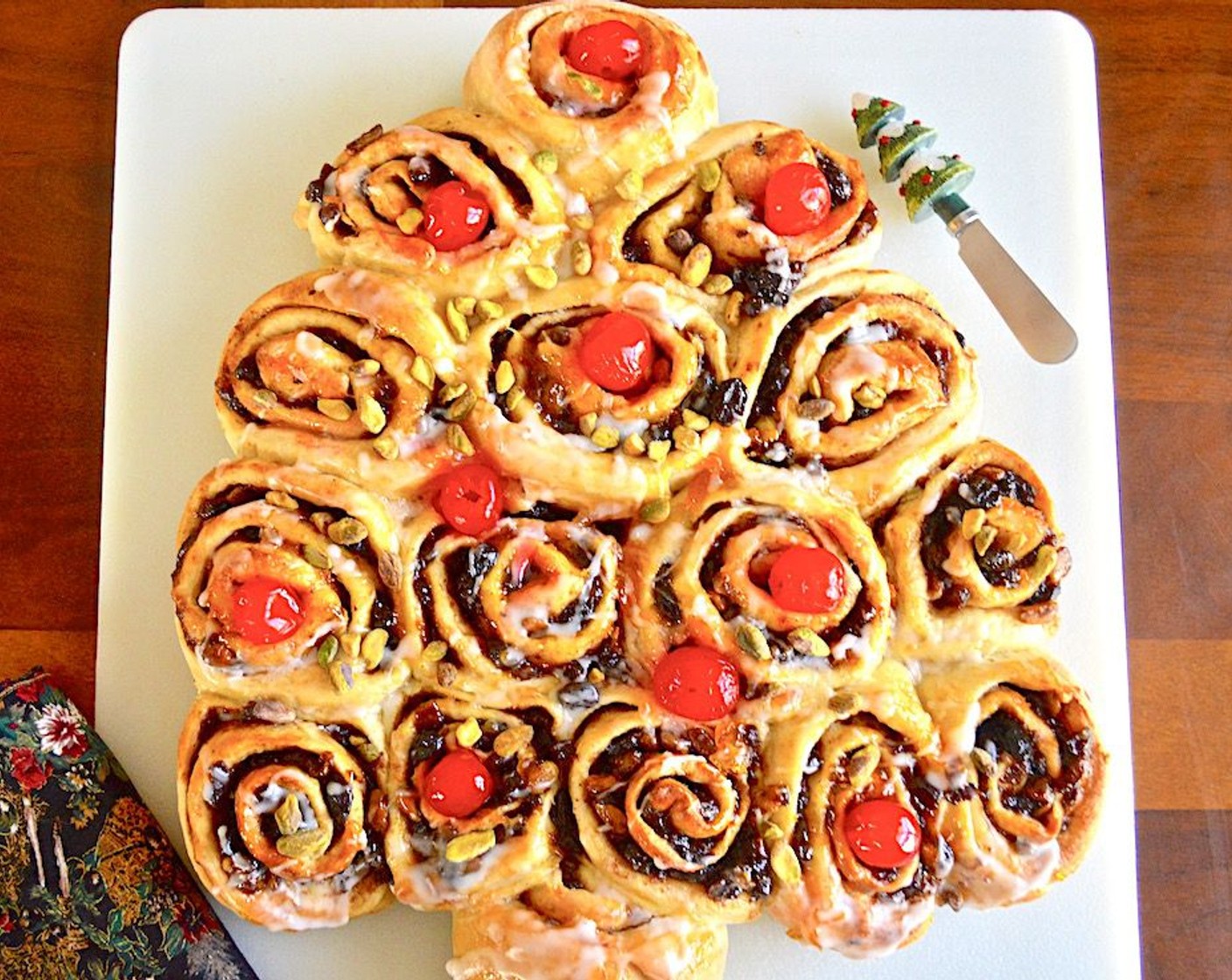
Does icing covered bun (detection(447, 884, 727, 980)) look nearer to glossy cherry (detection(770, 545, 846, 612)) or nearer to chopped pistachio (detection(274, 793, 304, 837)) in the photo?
chopped pistachio (detection(274, 793, 304, 837))

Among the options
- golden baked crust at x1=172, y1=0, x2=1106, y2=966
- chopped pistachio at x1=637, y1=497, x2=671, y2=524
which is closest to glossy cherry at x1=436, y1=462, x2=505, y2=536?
golden baked crust at x1=172, y1=0, x2=1106, y2=966

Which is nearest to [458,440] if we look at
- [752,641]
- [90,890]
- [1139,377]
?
[752,641]

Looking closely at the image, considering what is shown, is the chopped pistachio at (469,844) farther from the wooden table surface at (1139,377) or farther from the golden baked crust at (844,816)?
the wooden table surface at (1139,377)

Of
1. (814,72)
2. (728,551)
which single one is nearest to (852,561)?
(728,551)

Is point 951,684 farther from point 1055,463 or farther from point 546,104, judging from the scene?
point 546,104

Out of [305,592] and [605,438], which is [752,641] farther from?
[305,592]

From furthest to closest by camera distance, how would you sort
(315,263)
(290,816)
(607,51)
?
(315,263) < (607,51) < (290,816)
